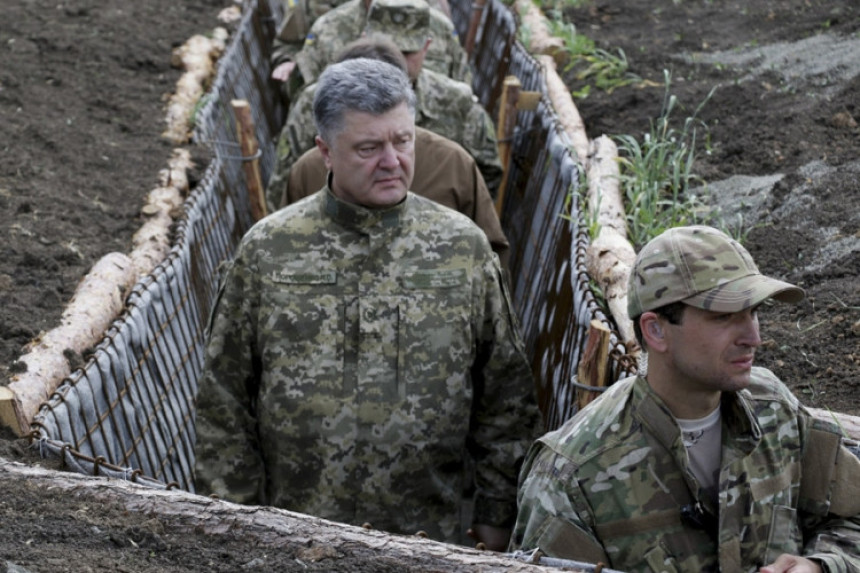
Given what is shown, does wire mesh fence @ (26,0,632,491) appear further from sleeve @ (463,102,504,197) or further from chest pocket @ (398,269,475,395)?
chest pocket @ (398,269,475,395)

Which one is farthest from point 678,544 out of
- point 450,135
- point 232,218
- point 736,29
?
point 736,29

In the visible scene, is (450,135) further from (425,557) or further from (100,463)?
(425,557)

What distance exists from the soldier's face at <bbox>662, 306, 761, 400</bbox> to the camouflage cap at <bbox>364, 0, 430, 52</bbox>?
3.76 metres

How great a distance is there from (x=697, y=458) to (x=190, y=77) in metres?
6.78

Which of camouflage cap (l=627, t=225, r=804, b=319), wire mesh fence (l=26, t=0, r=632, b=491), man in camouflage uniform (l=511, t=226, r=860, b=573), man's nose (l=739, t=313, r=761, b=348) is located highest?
camouflage cap (l=627, t=225, r=804, b=319)

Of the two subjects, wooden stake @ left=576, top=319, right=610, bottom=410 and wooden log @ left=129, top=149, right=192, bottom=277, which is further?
wooden log @ left=129, top=149, right=192, bottom=277

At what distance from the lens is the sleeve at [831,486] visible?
9.60 ft

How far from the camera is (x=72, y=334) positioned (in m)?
4.74

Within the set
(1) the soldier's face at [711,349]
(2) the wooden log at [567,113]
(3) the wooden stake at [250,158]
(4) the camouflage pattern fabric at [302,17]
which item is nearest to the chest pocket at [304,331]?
(1) the soldier's face at [711,349]

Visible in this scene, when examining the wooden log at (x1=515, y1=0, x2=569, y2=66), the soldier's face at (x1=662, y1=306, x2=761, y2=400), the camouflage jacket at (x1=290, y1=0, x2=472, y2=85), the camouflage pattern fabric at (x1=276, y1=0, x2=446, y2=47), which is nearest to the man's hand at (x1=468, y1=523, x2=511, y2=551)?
the soldier's face at (x1=662, y1=306, x2=761, y2=400)

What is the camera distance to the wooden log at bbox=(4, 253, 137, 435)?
417 centimetres

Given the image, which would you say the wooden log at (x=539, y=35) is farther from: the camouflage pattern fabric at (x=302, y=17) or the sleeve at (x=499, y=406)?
the sleeve at (x=499, y=406)

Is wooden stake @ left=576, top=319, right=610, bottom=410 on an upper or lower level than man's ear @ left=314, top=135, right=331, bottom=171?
lower

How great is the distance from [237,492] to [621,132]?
4.71 metres
